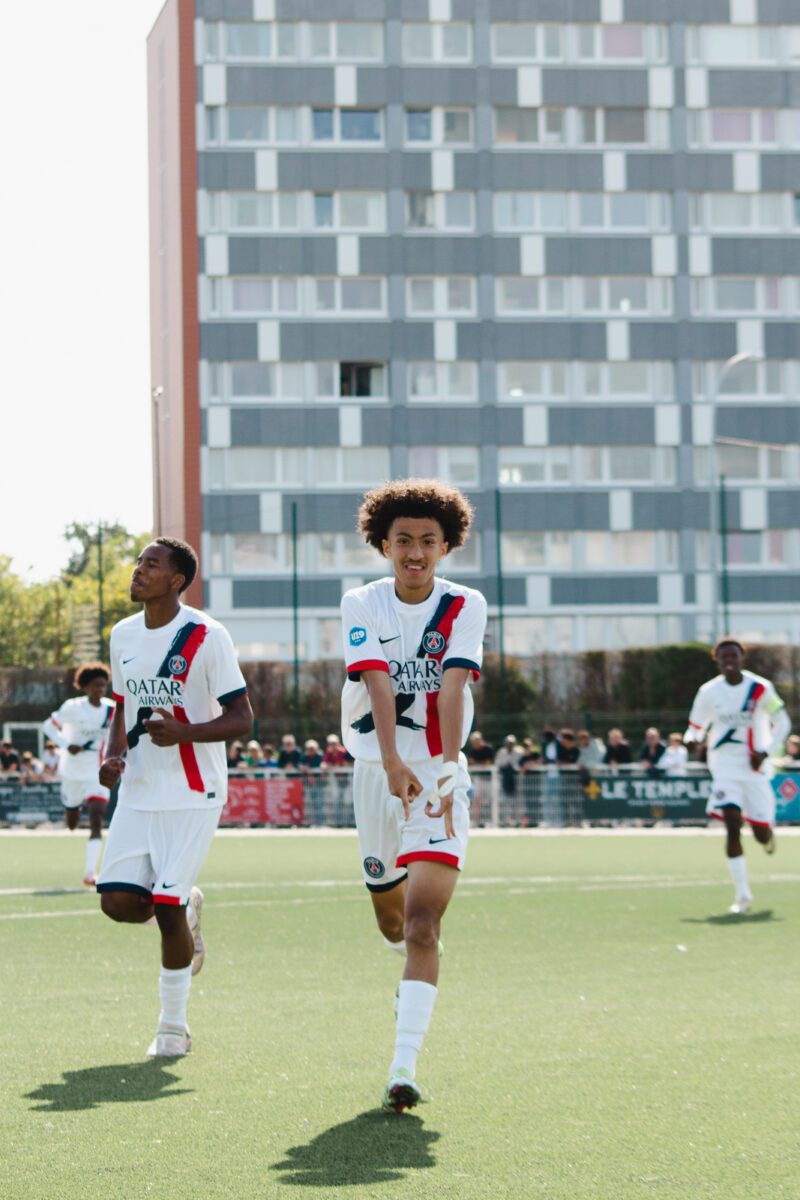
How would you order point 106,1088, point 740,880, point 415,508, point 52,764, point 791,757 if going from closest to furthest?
point 106,1088 → point 415,508 → point 740,880 → point 791,757 → point 52,764

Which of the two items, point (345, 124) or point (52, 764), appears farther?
point (345, 124)

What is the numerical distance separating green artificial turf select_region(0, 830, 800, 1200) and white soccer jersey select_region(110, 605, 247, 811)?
3.60 feet

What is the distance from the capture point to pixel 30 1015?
26.2 feet

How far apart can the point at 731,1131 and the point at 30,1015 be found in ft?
13.1

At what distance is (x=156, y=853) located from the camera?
6781 mm

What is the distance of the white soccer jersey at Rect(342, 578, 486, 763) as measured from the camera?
19.6ft

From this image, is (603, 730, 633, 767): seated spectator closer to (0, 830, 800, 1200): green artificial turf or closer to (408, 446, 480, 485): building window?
(0, 830, 800, 1200): green artificial turf

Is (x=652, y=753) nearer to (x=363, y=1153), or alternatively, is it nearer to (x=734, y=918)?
(x=734, y=918)

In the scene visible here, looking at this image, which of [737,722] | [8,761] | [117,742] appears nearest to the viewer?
[117,742]

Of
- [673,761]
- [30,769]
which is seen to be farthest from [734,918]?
[30,769]

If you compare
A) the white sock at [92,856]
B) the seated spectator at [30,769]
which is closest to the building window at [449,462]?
the seated spectator at [30,769]

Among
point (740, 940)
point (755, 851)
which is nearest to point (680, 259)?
point (755, 851)

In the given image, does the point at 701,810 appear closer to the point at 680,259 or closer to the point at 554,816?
the point at 554,816

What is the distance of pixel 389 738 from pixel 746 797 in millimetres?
8941
